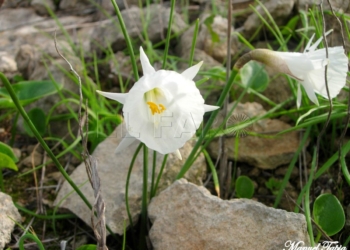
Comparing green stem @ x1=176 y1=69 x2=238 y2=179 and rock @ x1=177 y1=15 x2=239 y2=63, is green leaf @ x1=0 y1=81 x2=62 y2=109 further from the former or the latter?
rock @ x1=177 y1=15 x2=239 y2=63

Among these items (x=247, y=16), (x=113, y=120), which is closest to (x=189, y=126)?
(x=113, y=120)

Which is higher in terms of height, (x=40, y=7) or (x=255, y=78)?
(x=40, y=7)

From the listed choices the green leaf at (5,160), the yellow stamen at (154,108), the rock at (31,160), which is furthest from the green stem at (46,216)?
the yellow stamen at (154,108)

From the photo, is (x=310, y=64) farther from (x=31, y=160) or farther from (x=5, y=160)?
(x=31, y=160)

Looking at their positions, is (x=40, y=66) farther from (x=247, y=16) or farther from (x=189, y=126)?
(x=189, y=126)

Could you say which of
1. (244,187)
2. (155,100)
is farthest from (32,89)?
(244,187)

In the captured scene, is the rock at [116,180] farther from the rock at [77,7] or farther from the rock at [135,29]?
the rock at [77,7]
